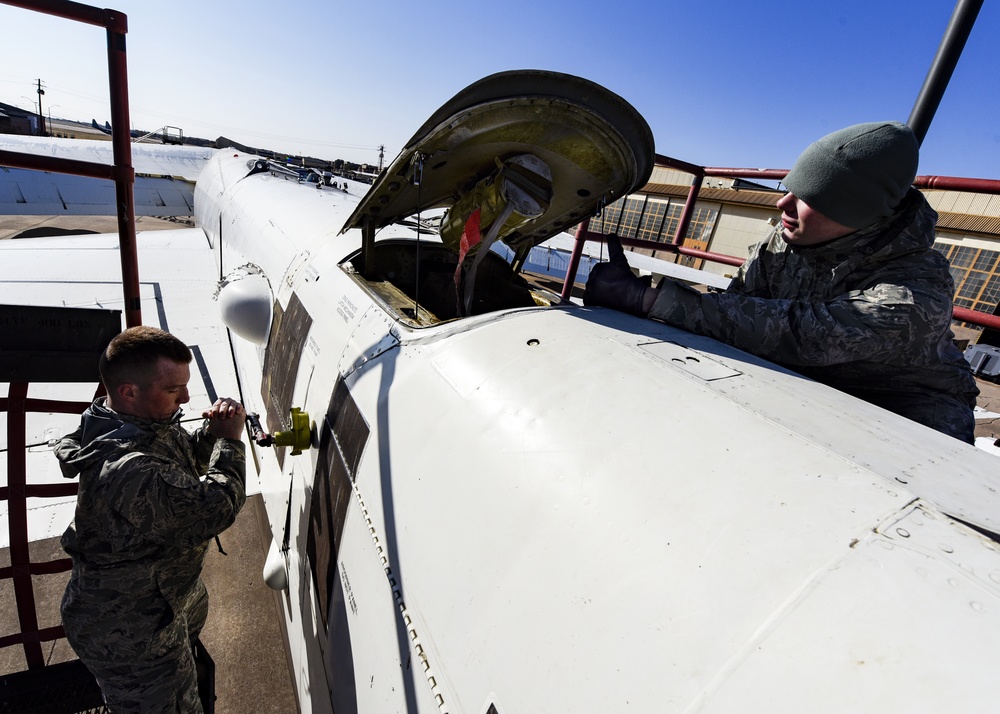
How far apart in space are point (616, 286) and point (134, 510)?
2.34 m

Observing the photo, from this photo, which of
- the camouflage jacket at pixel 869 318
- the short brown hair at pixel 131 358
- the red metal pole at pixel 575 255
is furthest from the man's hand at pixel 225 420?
the red metal pole at pixel 575 255

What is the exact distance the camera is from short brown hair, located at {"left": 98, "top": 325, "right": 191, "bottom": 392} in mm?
2086

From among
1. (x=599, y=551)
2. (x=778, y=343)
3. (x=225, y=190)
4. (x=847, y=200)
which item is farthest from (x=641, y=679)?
(x=225, y=190)

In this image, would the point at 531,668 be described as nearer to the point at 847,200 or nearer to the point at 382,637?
the point at 382,637

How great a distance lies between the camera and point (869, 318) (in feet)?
6.31

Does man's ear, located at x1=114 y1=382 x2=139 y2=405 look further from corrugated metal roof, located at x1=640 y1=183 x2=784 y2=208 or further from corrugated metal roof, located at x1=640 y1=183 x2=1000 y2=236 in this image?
corrugated metal roof, located at x1=640 y1=183 x2=784 y2=208

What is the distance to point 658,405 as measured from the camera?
4.62 feet

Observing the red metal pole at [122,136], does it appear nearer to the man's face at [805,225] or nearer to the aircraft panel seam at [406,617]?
the aircraft panel seam at [406,617]

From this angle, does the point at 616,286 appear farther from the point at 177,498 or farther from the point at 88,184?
the point at 88,184

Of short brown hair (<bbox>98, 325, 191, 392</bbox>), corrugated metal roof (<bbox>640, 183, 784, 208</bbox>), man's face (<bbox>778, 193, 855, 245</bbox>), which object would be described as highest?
corrugated metal roof (<bbox>640, 183, 784, 208</bbox>)

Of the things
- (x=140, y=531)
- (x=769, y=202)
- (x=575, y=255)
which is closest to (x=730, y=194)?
(x=769, y=202)

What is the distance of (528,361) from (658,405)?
50cm

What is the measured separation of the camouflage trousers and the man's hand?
32.7 inches

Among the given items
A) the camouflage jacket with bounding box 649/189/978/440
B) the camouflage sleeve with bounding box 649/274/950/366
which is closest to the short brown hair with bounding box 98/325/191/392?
the camouflage jacket with bounding box 649/189/978/440
